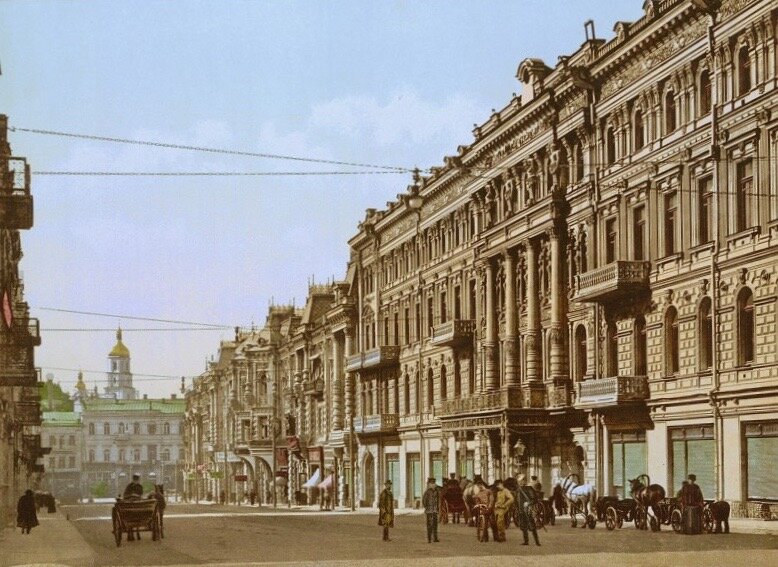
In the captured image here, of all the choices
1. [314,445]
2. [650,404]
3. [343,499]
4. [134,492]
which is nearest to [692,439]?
[650,404]

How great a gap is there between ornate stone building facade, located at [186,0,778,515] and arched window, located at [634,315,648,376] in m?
0.07

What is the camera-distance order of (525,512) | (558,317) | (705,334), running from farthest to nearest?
(558,317), (705,334), (525,512)

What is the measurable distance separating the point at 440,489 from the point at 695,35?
15.5 meters

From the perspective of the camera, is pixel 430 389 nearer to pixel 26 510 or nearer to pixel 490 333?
pixel 490 333

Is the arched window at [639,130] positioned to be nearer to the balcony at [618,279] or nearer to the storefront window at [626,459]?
the balcony at [618,279]

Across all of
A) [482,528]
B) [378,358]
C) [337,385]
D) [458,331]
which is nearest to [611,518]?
[482,528]

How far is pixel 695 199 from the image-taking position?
41219mm

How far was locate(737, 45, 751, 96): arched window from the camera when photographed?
127ft

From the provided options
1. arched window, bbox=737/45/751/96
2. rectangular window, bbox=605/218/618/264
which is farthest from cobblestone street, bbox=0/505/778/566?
arched window, bbox=737/45/751/96

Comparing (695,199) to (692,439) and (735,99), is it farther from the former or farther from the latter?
(692,439)

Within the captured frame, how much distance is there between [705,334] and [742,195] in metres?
4.29

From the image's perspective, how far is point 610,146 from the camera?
47.2 m

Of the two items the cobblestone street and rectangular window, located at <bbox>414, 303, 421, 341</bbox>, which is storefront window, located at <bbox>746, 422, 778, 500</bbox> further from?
rectangular window, located at <bbox>414, 303, 421, 341</bbox>

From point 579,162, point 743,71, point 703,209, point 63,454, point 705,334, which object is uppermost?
point 743,71
